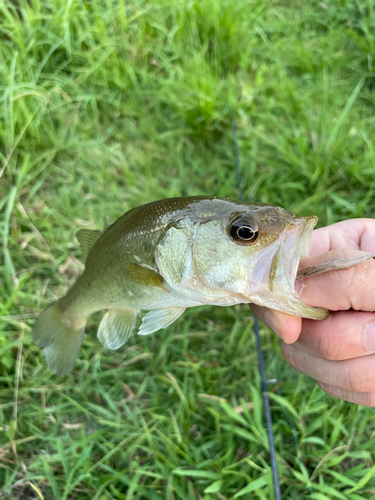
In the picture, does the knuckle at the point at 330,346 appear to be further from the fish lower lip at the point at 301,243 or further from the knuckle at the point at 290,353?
the fish lower lip at the point at 301,243

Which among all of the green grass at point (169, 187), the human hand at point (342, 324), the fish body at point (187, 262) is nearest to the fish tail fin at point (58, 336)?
the fish body at point (187, 262)

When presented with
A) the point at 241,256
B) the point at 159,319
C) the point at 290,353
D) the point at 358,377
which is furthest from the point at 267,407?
the point at 241,256

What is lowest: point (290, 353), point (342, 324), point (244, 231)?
point (290, 353)

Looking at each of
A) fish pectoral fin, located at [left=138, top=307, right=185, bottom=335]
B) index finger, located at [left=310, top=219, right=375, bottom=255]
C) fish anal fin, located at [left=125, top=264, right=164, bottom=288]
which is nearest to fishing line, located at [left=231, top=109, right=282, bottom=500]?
index finger, located at [left=310, top=219, right=375, bottom=255]

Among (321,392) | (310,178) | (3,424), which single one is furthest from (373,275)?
(3,424)

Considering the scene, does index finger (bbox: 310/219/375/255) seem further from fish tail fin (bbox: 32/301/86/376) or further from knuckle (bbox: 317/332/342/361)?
fish tail fin (bbox: 32/301/86/376)

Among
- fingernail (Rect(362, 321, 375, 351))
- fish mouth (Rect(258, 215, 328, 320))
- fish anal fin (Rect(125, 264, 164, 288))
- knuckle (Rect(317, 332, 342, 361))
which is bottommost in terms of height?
knuckle (Rect(317, 332, 342, 361))

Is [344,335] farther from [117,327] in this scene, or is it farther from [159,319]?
[117,327]
